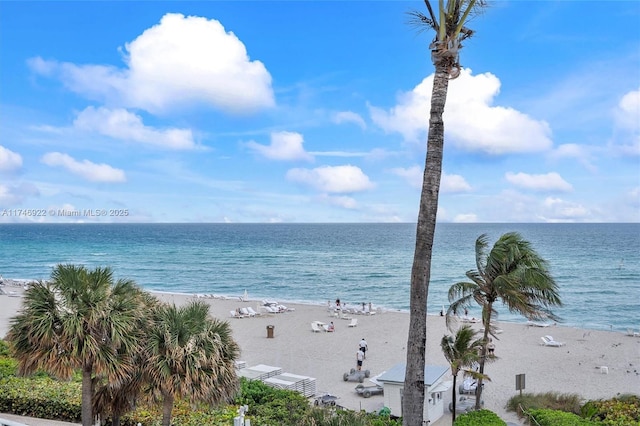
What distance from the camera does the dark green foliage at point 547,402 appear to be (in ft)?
48.8

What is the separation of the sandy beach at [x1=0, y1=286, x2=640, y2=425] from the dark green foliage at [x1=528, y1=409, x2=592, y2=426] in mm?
1303

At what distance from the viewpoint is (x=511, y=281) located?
1401 centimetres

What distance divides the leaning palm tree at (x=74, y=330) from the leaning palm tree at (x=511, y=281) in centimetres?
914

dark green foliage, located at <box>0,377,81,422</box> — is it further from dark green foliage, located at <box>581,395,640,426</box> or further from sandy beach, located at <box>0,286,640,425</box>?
dark green foliage, located at <box>581,395,640,426</box>

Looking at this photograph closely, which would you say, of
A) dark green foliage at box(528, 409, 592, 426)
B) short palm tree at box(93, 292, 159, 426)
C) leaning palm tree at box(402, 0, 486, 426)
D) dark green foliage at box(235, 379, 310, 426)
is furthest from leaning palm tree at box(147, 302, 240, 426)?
dark green foliage at box(528, 409, 592, 426)

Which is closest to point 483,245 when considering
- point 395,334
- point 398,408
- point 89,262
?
point 398,408

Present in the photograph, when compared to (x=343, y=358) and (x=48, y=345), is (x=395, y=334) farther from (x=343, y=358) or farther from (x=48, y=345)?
(x=48, y=345)

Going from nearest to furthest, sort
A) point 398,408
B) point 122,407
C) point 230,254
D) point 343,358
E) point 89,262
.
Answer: point 122,407
point 398,408
point 343,358
point 89,262
point 230,254

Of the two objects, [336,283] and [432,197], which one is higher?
[432,197]

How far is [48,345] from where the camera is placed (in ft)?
28.9

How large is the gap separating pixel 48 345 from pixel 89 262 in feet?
280

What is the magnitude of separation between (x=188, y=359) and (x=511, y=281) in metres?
9.04

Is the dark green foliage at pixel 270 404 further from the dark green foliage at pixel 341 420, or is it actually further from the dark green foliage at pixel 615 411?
the dark green foliage at pixel 615 411

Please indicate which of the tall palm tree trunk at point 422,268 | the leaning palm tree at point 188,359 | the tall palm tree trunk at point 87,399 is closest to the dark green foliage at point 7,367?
the tall palm tree trunk at point 87,399
